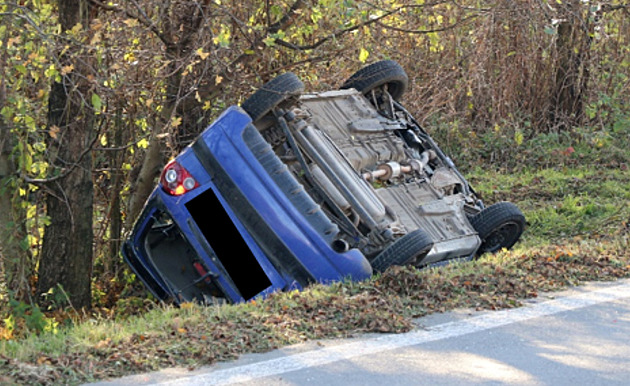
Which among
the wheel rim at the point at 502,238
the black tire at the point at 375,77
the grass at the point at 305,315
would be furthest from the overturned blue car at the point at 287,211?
the black tire at the point at 375,77

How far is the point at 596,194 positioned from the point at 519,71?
13.3 feet

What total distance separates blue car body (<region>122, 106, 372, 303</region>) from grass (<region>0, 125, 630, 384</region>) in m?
0.52

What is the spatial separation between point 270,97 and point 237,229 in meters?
1.19

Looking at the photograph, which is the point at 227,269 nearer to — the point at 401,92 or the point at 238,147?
the point at 238,147

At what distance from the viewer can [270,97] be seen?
8258 millimetres

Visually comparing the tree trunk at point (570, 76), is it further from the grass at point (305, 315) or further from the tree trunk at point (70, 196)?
the tree trunk at point (70, 196)

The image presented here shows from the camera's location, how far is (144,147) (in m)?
10.9

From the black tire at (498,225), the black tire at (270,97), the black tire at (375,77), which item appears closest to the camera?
the black tire at (270,97)

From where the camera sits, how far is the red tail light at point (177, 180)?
26.2ft

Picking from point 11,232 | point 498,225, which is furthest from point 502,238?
point 11,232

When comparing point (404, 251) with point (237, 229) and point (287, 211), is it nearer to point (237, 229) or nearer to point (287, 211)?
point (287, 211)

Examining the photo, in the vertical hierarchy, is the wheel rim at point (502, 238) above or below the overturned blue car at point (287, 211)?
below

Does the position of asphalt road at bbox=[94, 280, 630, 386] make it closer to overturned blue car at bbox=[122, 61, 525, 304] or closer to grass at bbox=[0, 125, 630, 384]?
grass at bbox=[0, 125, 630, 384]

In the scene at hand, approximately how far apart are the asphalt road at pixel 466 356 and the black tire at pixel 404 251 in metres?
1.14
